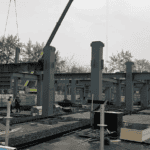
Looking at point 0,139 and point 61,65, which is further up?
point 61,65

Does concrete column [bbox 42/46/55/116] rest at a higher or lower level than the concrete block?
higher

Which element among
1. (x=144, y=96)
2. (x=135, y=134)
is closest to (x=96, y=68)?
(x=135, y=134)

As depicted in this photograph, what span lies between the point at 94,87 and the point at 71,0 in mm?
9348

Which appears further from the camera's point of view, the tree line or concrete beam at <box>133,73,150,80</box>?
the tree line

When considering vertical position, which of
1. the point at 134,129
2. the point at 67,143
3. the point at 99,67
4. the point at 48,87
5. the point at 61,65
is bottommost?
the point at 67,143

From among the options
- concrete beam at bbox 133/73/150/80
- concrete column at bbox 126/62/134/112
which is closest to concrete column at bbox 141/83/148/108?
concrete column at bbox 126/62/134/112

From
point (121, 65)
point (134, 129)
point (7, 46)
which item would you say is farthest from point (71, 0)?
point (121, 65)

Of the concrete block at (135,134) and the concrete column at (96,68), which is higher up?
the concrete column at (96,68)

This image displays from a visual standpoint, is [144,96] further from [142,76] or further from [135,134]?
[135,134]

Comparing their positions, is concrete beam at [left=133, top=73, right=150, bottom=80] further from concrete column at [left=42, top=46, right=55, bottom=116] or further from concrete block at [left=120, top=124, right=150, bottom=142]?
concrete block at [left=120, top=124, right=150, bottom=142]

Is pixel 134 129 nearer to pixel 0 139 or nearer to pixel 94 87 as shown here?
pixel 94 87

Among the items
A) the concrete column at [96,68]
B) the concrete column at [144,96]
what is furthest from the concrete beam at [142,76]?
the concrete column at [96,68]

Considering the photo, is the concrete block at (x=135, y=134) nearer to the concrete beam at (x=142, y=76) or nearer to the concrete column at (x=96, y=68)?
the concrete column at (x=96, y=68)

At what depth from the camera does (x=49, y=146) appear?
6.84m
